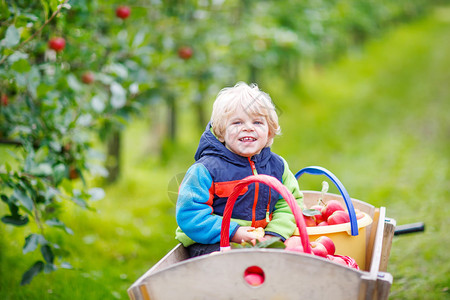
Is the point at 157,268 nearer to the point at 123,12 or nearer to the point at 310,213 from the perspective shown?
the point at 310,213

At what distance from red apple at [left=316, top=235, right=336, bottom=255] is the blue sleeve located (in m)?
0.42

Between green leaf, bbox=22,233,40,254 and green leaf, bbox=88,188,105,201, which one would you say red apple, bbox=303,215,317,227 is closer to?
green leaf, bbox=88,188,105,201

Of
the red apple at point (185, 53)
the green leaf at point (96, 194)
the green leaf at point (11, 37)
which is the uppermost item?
the green leaf at point (11, 37)

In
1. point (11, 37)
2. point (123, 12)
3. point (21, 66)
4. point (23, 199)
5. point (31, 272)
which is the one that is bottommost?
point (31, 272)

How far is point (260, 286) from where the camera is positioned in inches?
67.3

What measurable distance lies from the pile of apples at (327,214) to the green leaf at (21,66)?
68.6 inches

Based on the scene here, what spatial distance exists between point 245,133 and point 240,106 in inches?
5.2

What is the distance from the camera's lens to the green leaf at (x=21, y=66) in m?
2.73

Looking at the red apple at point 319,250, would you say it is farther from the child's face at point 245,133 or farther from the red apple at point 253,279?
the child's face at point 245,133

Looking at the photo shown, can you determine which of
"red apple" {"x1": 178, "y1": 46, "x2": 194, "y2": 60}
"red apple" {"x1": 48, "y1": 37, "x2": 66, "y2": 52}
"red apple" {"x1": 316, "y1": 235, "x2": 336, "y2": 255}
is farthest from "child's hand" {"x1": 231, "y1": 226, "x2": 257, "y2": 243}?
"red apple" {"x1": 178, "y1": 46, "x2": 194, "y2": 60}

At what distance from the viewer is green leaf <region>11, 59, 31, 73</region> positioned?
2.73m

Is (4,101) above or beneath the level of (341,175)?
above

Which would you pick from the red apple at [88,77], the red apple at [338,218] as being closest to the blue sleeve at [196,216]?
the red apple at [338,218]

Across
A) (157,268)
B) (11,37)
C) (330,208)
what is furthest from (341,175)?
(157,268)
